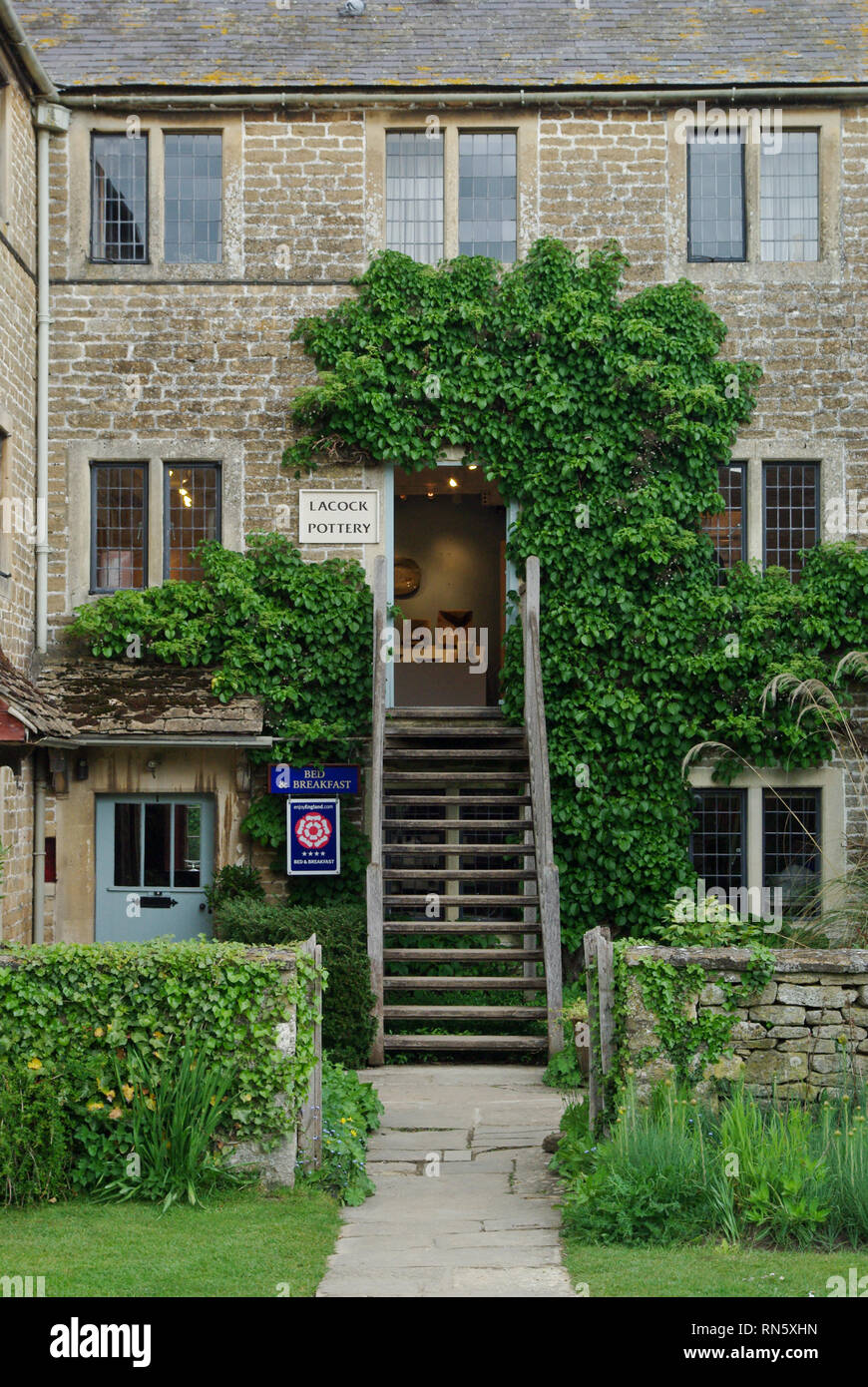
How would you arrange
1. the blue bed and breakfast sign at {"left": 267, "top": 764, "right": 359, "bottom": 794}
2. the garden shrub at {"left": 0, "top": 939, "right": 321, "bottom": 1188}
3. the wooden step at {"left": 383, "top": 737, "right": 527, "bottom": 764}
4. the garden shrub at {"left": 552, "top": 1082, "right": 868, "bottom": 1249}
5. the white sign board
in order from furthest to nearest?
the white sign board, the blue bed and breakfast sign at {"left": 267, "top": 764, "right": 359, "bottom": 794}, the wooden step at {"left": 383, "top": 737, "right": 527, "bottom": 764}, the garden shrub at {"left": 0, "top": 939, "right": 321, "bottom": 1188}, the garden shrub at {"left": 552, "top": 1082, "right": 868, "bottom": 1249}

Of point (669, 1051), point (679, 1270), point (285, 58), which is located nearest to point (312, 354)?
point (285, 58)

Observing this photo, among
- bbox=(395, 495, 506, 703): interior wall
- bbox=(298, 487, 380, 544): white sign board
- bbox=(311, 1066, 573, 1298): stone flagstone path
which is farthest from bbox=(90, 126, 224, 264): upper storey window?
bbox=(311, 1066, 573, 1298): stone flagstone path

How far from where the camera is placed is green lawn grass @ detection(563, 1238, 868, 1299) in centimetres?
Answer: 541

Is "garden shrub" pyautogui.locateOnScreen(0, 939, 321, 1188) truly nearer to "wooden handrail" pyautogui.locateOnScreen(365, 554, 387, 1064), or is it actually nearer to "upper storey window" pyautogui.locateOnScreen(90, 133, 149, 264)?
"wooden handrail" pyautogui.locateOnScreen(365, 554, 387, 1064)

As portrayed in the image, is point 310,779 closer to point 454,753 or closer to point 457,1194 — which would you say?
point 454,753

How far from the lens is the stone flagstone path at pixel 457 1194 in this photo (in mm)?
5738

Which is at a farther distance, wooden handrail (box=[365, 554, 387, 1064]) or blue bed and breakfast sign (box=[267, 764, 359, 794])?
blue bed and breakfast sign (box=[267, 764, 359, 794])

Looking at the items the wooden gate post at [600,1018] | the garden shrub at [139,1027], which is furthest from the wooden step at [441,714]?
the garden shrub at [139,1027]

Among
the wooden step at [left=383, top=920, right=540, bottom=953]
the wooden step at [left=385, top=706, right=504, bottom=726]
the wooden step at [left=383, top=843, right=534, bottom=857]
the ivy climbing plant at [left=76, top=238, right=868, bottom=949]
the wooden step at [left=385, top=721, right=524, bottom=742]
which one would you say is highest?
the ivy climbing plant at [left=76, top=238, right=868, bottom=949]

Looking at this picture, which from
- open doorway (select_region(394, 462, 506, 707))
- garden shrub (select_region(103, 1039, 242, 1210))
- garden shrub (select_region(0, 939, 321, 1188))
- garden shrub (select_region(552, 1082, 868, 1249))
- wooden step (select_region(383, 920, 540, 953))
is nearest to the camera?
garden shrub (select_region(552, 1082, 868, 1249))

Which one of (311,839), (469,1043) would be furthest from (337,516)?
(469,1043)

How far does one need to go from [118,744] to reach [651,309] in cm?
629

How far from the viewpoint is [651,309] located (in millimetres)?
13094

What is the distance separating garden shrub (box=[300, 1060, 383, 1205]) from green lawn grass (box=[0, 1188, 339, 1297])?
21 cm
